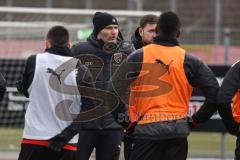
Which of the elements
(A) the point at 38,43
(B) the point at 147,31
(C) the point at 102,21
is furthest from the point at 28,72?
(A) the point at 38,43

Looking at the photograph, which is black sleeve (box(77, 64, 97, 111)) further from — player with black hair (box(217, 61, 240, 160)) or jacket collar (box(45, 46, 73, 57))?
player with black hair (box(217, 61, 240, 160))

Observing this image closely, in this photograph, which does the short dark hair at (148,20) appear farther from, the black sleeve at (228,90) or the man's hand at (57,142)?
the black sleeve at (228,90)

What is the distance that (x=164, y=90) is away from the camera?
26.0ft

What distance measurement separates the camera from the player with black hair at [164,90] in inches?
311

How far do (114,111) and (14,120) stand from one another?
6.70m

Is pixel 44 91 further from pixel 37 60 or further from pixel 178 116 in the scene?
pixel 178 116

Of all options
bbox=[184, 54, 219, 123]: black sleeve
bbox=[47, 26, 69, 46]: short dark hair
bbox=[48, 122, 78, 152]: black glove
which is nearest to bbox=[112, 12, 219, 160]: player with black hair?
A: bbox=[184, 54, 219, 123]: black sleeve

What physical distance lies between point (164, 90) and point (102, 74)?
188 cm

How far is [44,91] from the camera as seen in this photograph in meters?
8.73

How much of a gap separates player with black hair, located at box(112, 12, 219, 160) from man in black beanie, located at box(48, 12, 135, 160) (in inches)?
62.1

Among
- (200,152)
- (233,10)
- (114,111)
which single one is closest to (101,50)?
(114,111)

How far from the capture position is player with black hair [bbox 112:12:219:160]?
7898 millimetres

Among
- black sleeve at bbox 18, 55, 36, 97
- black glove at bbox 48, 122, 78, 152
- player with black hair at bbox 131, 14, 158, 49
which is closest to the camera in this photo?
black glove at bbox 48, 122, 78, 152

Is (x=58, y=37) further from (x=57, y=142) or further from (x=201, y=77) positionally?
(x=201, y=77)
